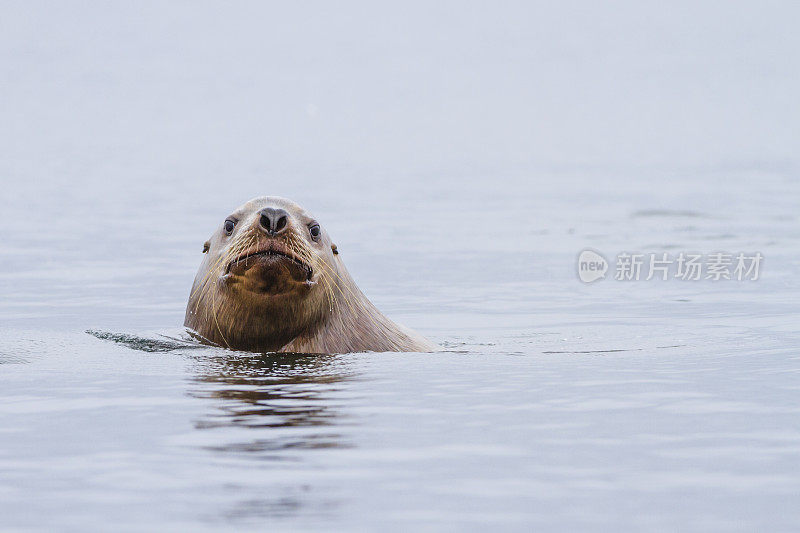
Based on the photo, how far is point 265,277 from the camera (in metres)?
10.3

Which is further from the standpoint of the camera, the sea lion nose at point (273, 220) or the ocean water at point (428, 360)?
the sea lion nose at point (273, 220)

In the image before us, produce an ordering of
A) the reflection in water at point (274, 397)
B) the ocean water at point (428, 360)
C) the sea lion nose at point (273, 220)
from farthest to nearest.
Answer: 1. the sea lion nose at point (273, 220)
2. the reflection in water at point (274, 397)
3. the ocean water at point (428, 360)

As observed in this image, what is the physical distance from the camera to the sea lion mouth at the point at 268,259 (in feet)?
33.3

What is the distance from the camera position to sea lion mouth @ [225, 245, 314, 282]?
10.2 meters

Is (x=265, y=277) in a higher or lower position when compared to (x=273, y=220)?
lower

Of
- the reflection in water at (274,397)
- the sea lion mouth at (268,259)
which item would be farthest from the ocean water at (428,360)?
the sea lion mouth at (268,259)

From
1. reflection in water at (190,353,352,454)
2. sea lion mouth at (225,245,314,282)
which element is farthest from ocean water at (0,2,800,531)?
sea lion mouth at (225,245,314,282)

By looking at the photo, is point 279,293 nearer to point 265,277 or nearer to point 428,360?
point 265,277

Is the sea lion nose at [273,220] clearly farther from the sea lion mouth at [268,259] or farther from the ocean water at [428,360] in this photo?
the ocean water at [428,360]

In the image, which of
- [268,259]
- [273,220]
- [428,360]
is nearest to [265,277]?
[268,259]

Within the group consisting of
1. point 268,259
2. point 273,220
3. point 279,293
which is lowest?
point 279,293

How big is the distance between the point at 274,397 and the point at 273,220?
152 centimetres

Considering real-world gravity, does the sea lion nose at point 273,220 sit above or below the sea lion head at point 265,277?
above

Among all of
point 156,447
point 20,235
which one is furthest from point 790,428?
point 20,235
